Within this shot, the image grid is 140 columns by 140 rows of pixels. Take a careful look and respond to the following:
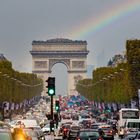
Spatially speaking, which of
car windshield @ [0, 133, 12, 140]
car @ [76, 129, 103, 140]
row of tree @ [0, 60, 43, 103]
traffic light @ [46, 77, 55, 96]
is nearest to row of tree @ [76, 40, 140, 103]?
row of tree @ [0, 60, 43, 103]

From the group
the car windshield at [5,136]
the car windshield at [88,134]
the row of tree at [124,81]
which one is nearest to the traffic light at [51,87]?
the car windshield at [88,134]

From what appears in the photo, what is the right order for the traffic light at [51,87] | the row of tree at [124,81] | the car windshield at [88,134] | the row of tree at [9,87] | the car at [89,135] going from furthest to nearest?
1. the row of tree at [9,87]
2. the row of tree at [124,81]
3. the traffic light at [51,87]
4. the car windshield at [88,134]
5. the car at [89,135]

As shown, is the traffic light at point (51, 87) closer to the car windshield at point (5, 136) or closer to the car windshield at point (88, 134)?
the car windshield at point (88, 134)

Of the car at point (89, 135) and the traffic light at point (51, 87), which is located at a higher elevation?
the traffic light at point (51, 87)

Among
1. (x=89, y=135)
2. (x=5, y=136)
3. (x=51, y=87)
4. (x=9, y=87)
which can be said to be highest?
(x=9, y=87)

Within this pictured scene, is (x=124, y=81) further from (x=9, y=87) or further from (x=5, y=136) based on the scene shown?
(x=5, y=136)

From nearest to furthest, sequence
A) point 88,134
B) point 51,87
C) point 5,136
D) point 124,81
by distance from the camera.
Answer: point 5,136, point 88,134, point 51,87, point 124,81

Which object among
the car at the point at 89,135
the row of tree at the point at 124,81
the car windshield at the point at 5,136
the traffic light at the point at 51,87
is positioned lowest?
the car windshield at the point at 5,136

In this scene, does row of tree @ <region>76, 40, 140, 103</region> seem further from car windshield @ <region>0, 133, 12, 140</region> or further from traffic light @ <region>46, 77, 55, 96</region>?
car windshield @ <region>0, 133, 12, 140</region>

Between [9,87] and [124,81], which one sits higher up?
[9,87]

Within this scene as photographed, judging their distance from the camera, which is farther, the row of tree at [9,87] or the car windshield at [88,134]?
the row of tree at [9,87]

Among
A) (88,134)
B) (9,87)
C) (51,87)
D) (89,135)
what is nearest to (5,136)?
(89,135)

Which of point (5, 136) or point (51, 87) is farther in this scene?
point (51, 87)

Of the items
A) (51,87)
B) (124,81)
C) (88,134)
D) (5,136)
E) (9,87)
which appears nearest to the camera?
(5,136)
